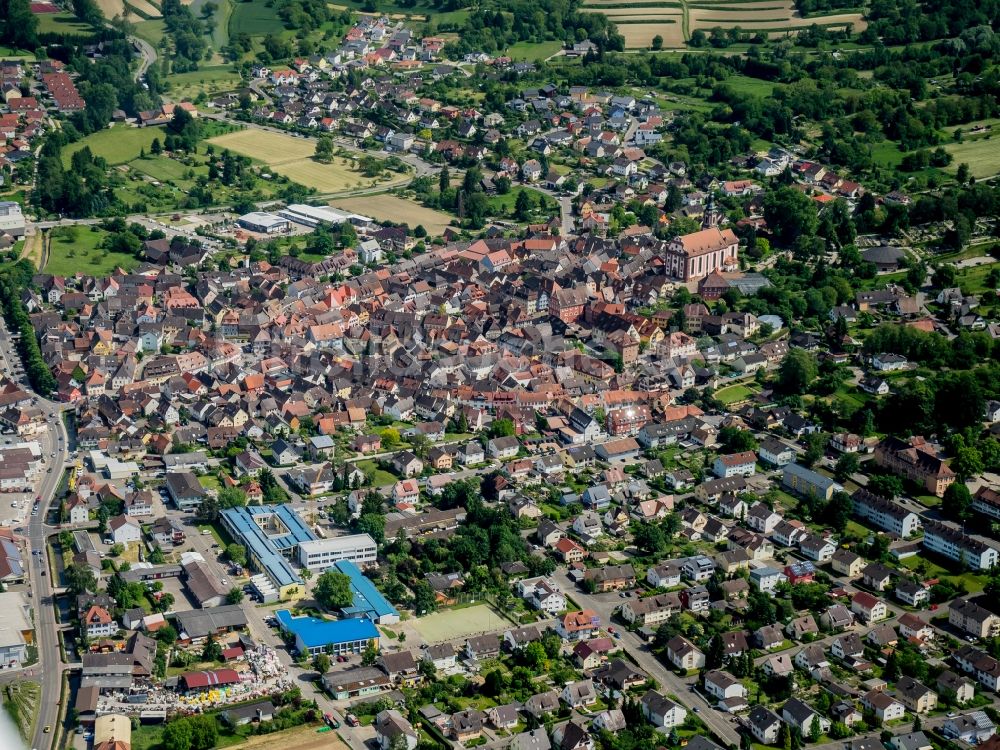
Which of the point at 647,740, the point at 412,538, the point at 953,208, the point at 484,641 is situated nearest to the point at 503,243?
the point at 953,208

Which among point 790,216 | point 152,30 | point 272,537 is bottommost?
point 272,537

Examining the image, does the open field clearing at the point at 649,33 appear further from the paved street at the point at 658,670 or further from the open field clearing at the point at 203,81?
the paved street at the point at 658,670

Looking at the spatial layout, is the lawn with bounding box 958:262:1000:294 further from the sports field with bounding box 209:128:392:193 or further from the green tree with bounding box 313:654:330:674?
the green tree with bounding box 313:654:330:674

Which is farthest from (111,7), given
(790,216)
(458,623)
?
(458,623)

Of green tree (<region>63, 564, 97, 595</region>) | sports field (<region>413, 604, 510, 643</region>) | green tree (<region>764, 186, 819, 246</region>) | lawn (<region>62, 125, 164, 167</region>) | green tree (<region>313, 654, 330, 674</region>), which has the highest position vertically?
lawn (<region>62, 125, 164, 167</region>)

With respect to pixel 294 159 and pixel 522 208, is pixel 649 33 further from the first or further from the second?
pixel 522 208

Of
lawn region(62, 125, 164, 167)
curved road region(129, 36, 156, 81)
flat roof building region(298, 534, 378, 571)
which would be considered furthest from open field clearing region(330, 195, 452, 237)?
flat roof building region(298, 534, 378, 571)

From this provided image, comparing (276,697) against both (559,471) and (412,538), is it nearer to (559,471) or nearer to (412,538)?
(412,538)

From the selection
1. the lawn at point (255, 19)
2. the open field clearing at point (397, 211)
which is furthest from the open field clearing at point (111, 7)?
the open field clearing at point (397, 211)
